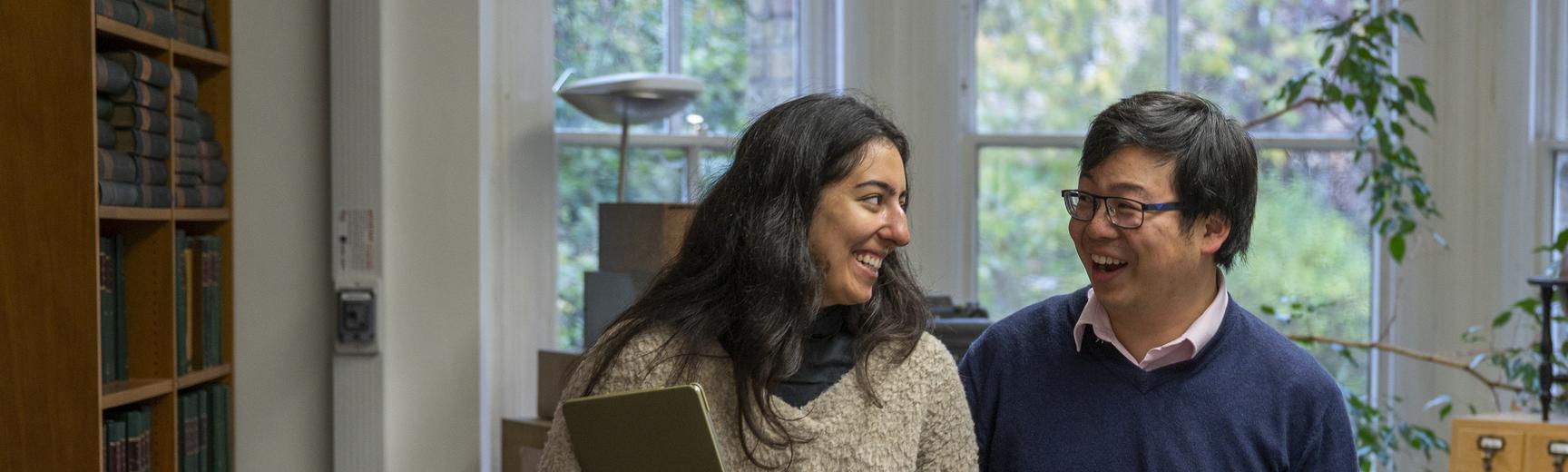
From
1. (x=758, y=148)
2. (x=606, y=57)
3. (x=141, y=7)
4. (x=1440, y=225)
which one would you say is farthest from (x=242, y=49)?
(x=1440, y=225)

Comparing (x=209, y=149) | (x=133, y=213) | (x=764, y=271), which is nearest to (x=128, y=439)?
(x=133, y=213)

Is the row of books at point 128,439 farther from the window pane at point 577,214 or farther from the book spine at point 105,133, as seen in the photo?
the window pane at point 577,214

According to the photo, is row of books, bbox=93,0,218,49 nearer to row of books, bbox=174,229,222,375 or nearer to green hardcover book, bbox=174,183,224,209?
green hardcover book, bbox=174,183,224,209

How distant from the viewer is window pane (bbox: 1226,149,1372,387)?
430 cm

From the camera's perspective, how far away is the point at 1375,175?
3.84 metres

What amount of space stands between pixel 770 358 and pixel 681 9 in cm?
269

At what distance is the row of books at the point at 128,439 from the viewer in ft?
9.83

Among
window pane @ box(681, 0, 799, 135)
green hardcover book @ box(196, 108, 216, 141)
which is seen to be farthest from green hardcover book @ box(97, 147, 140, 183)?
window pane @ box(681, 0, 799, 135)

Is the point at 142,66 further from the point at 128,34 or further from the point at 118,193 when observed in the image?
the point at 118,193

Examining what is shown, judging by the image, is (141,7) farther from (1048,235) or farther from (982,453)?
(1048,235)

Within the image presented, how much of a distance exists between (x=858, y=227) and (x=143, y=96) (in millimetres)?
2123

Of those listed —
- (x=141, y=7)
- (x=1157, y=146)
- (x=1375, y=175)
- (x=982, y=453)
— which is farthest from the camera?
(x=1375, y=175)

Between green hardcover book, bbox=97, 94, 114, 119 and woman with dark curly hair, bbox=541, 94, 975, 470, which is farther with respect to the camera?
green hardcover book, bbox=97, 94, 114, 119

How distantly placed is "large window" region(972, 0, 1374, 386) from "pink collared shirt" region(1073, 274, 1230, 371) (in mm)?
2434
